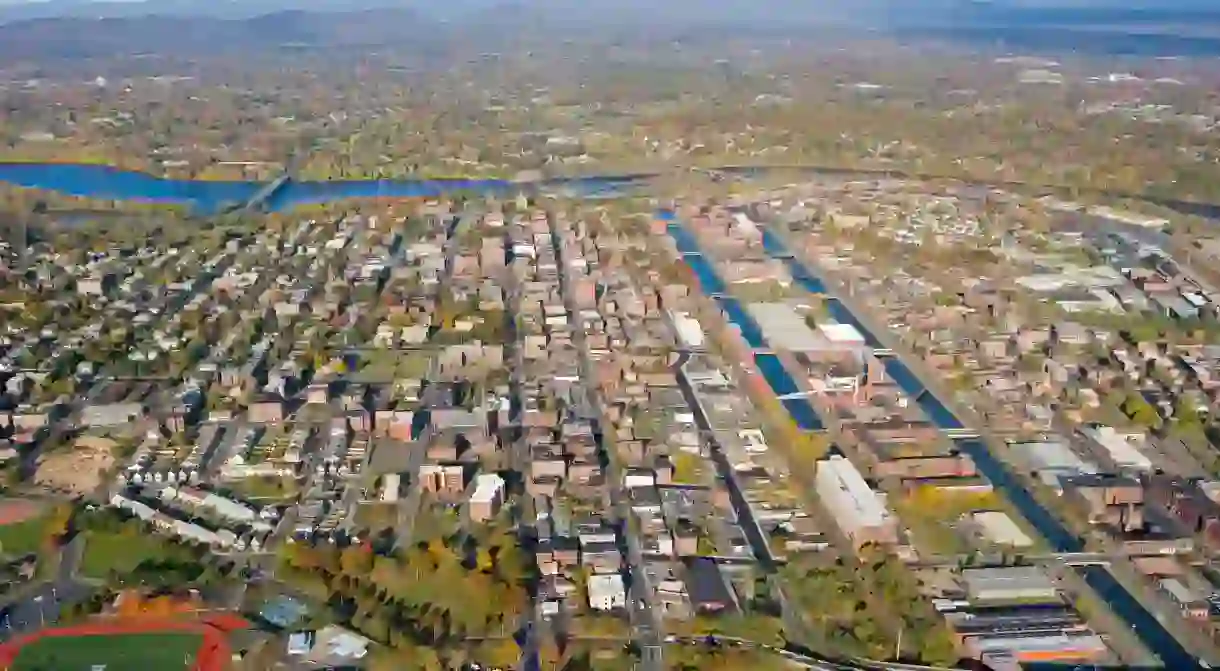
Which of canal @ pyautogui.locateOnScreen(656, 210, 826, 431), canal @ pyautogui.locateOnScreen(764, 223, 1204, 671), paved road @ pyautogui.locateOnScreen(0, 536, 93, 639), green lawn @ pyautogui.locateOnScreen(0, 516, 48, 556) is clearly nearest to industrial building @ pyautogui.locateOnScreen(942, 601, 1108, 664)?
canal @ pyautogui.locateOnScreen(764, 223, 1204, 671)

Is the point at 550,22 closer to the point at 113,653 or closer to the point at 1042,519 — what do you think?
the point at 1042,519

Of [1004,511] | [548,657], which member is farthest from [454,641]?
[1004,511]

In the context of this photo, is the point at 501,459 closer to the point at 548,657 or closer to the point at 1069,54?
the point at 548,657

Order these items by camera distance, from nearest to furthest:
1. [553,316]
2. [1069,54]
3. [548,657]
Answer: [548,657], [553,316], [1069,54]

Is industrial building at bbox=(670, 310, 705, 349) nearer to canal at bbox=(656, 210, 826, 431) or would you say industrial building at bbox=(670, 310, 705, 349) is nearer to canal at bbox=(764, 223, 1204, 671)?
canal at bbox=(656, 210, 826, 431)

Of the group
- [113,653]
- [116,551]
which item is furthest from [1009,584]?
[116,551]
